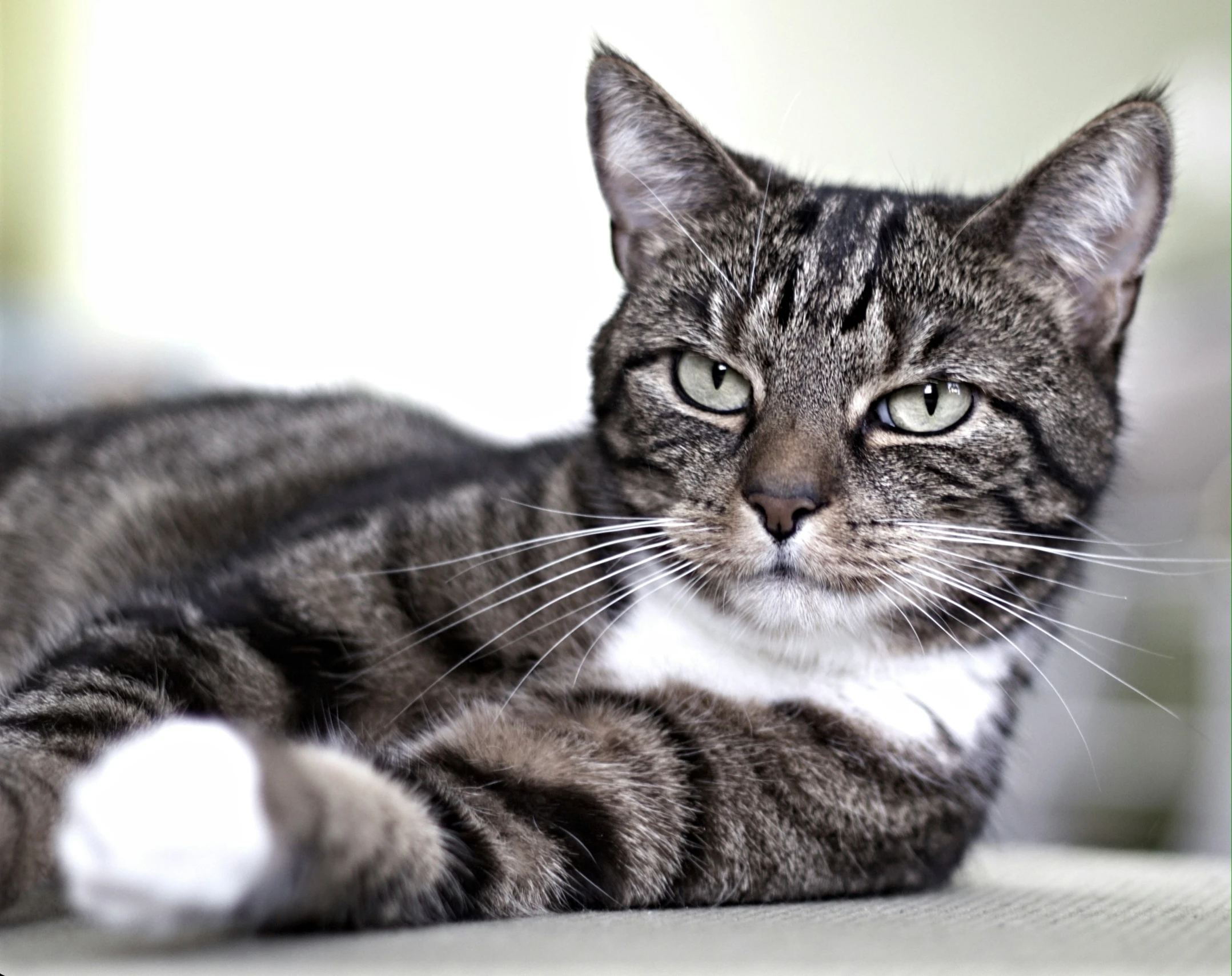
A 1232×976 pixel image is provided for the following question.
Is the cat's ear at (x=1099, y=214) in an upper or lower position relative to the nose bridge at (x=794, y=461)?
upper

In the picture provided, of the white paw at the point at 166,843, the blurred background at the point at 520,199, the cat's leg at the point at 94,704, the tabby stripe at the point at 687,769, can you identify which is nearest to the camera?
the white paw at the point at 166,843

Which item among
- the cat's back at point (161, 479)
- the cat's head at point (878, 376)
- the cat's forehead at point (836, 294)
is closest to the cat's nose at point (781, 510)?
the cat's head at point (878, 376)

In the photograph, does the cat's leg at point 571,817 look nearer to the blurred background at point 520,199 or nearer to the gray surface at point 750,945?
the gray surface at point 750,945

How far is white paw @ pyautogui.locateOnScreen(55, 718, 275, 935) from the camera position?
622 mm

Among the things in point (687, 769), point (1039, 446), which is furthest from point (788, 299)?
point (687, 769)

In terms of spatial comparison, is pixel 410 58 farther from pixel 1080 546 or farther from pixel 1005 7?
pixel 1080 546

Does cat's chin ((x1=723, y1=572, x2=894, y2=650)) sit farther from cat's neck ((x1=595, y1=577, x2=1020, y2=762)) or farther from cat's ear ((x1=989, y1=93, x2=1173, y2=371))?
cat's ear ((x1=989, y1=93, x2=1173, y2=371))

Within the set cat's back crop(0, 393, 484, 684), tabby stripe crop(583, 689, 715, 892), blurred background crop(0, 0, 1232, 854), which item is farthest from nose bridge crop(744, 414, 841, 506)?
cat's back crop(0, 393, 484, 684)

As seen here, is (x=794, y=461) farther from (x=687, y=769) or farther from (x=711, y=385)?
Answer: (x=687, y=769)

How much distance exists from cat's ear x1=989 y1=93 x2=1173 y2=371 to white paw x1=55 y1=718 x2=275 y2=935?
0.88 m

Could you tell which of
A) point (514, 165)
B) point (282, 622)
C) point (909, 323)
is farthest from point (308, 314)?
point (909, 323)

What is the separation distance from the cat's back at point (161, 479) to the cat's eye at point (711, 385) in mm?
522

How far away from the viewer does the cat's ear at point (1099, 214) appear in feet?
3.48

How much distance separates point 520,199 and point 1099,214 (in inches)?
35.9
